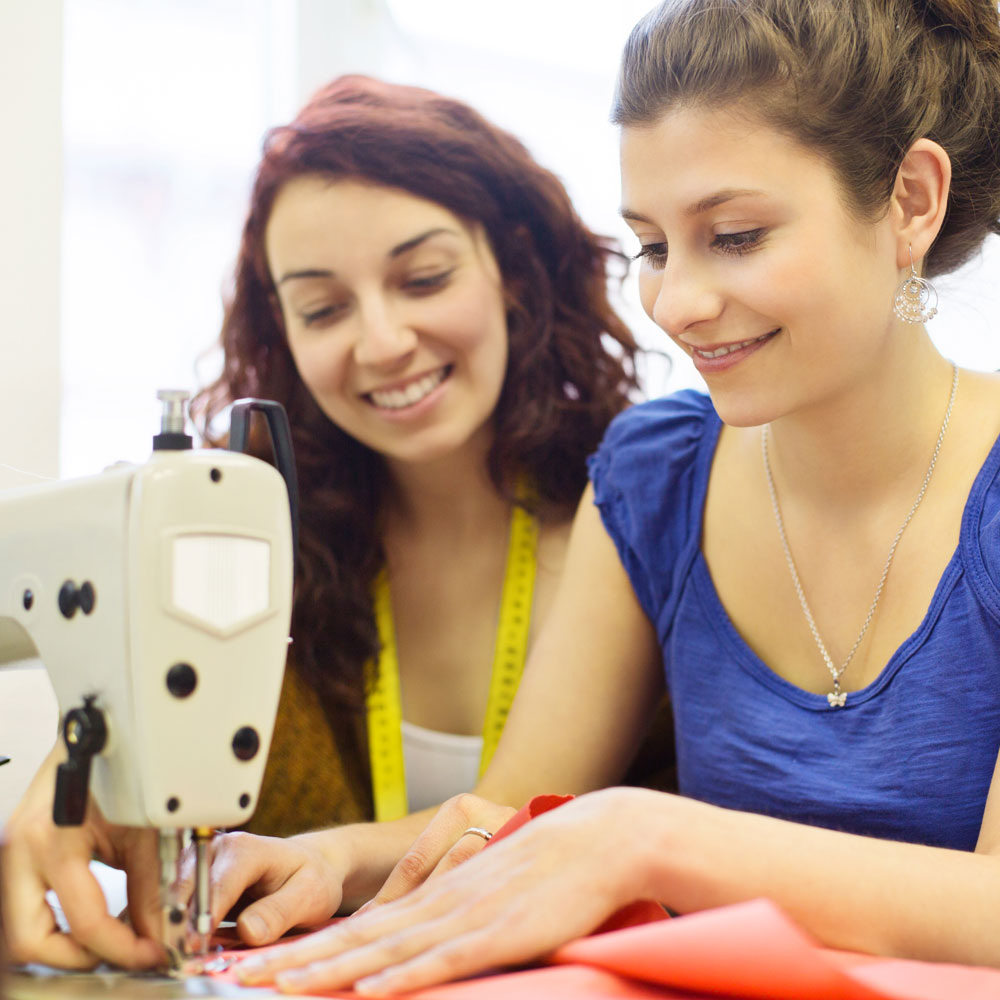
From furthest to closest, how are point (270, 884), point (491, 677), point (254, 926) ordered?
point (491, 677), point (270, 884), point (254, 926)

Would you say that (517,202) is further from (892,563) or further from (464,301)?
(892,563)

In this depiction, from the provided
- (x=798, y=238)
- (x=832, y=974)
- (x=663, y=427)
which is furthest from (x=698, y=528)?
(x=832, y=974)


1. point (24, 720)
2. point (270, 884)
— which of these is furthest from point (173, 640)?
point (24, 720)

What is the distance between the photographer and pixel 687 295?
117 cm

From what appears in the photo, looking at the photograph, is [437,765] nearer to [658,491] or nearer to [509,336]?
[658,491]

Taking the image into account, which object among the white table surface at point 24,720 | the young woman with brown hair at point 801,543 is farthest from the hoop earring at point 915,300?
the white table surface at point 24,720

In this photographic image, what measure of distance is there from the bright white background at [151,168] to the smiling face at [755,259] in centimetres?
41

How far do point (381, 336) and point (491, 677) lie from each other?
0.53m

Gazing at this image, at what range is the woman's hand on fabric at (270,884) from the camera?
38.8 inches

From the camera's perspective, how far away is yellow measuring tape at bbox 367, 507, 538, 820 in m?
1.70

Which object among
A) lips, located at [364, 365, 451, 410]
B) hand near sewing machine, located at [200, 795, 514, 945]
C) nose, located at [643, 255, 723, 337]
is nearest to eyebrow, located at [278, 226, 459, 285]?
lips, located at [364, 365, 451, 410]

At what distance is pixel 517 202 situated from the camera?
183cm

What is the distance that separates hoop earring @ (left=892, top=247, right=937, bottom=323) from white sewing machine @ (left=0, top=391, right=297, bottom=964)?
0.71 meters

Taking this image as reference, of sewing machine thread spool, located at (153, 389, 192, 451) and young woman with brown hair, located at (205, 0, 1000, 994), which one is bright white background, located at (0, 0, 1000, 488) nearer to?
young woman with brown hair, located at (205, 0, 1000, 994)
